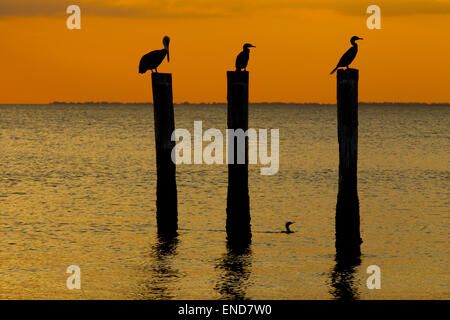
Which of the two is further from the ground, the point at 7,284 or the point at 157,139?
the point at 157,139

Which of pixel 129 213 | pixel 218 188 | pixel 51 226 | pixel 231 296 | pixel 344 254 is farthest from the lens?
pixel 218 188

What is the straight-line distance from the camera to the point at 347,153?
16500 millimetres

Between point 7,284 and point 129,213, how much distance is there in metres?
10.2

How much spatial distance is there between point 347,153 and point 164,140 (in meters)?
4.28

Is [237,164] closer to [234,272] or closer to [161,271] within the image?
[234,272]

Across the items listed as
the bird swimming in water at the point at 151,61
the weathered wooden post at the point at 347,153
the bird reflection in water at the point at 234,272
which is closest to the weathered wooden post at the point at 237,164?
the bird reflection in water at the point at 234,272

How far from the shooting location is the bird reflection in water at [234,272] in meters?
15.0

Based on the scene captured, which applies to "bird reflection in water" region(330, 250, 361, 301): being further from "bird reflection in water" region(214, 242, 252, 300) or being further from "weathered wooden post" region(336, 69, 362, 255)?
"bird reflection in water" region(214, 242, 252, 300)

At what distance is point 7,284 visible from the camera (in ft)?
50.6

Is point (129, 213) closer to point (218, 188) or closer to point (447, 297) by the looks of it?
point (218, 188)

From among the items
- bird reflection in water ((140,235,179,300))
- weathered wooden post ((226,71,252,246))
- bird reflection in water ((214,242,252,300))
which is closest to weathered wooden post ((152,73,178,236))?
bird reflection in water ((140,235,179,300))

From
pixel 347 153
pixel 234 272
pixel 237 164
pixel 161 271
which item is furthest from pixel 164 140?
pixel 347 153

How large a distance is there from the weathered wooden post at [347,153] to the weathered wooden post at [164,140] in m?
3.94
